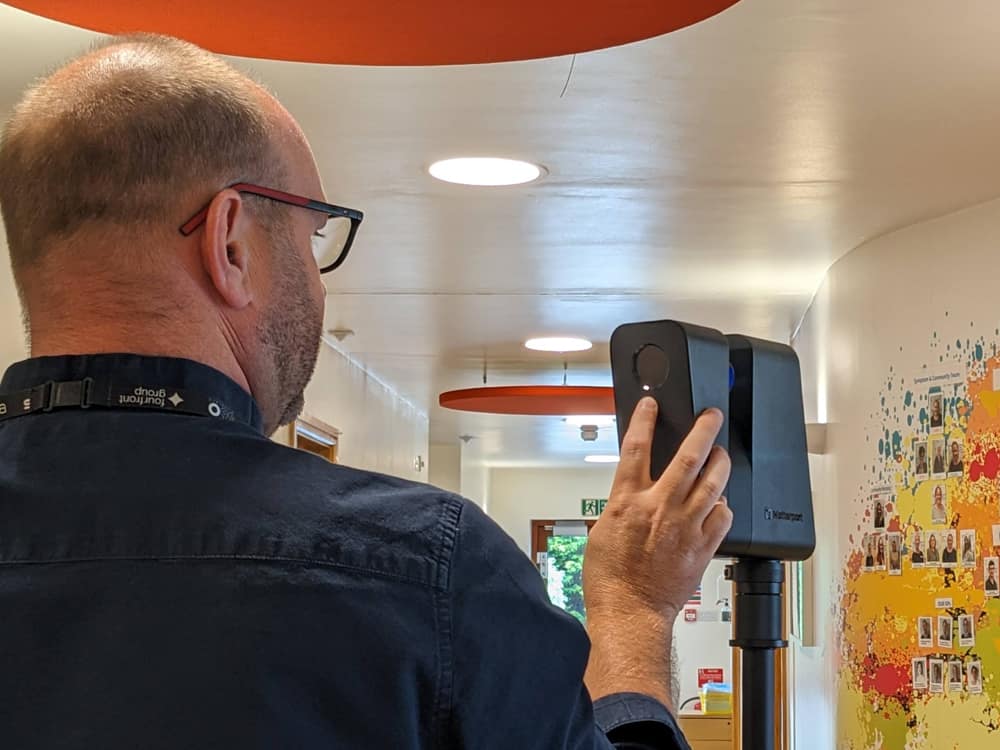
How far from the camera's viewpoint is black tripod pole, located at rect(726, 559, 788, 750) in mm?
1133

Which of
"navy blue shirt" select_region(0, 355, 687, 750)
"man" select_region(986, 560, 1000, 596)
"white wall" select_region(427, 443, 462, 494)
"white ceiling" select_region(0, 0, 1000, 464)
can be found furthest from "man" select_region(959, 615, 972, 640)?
"white wall" select_region(427, 443, 462, 494)

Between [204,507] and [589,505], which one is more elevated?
[589,505]

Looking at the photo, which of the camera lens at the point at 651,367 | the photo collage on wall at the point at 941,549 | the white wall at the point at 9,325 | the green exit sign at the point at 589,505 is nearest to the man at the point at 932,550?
the photo collage on wall at the point at 941,549

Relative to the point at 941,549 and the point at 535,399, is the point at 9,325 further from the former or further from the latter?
the point at 535,399

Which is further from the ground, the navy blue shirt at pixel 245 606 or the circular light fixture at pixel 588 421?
A: the circular light fixture at pixel 588 421

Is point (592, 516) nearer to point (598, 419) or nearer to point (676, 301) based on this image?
point (598, 419)

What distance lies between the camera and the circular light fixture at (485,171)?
333 cm

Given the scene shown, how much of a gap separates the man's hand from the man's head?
0.27 metres

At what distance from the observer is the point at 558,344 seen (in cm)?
607

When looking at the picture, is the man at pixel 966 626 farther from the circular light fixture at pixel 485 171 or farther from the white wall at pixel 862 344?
the circular light fixture at pixel 485 171

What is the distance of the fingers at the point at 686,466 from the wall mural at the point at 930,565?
2.78 meters

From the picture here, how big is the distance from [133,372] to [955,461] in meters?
3.27

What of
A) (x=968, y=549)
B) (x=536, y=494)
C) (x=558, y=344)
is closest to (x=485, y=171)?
(x=968, y=549)

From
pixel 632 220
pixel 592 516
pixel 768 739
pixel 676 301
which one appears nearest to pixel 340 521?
pixel 768 739
